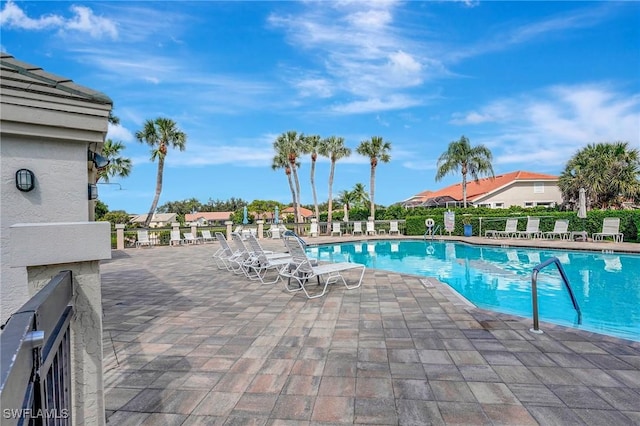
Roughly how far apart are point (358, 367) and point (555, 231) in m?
17.0

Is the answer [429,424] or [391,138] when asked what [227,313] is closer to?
[429,424]

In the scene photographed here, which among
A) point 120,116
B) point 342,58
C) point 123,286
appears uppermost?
point 342,58

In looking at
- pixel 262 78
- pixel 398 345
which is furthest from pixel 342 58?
pixel 398 345

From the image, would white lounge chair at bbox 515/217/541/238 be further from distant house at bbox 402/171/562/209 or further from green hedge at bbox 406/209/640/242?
distant house at bbox 402/171/562/209

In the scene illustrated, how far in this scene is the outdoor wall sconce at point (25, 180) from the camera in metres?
2.87

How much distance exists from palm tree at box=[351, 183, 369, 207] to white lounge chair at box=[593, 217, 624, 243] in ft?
61.1

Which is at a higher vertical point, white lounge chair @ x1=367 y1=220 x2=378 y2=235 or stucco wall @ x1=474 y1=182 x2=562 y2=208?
stucco wall @ x1=474 y1=182 x2=562 y2=208

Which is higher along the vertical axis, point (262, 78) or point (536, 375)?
point (262, 78)

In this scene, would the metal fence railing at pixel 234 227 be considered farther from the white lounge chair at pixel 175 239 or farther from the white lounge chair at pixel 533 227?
the white lounge chair at pixel 533 227

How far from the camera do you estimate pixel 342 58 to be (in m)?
17.8

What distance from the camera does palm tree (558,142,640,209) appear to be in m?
24.8

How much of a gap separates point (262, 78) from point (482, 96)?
1628cm

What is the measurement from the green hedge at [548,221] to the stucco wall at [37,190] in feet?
64.3

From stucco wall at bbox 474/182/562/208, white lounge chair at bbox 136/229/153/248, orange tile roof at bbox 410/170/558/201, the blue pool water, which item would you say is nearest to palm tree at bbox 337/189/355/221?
orange tile roof at bbox 410/170/558/201
